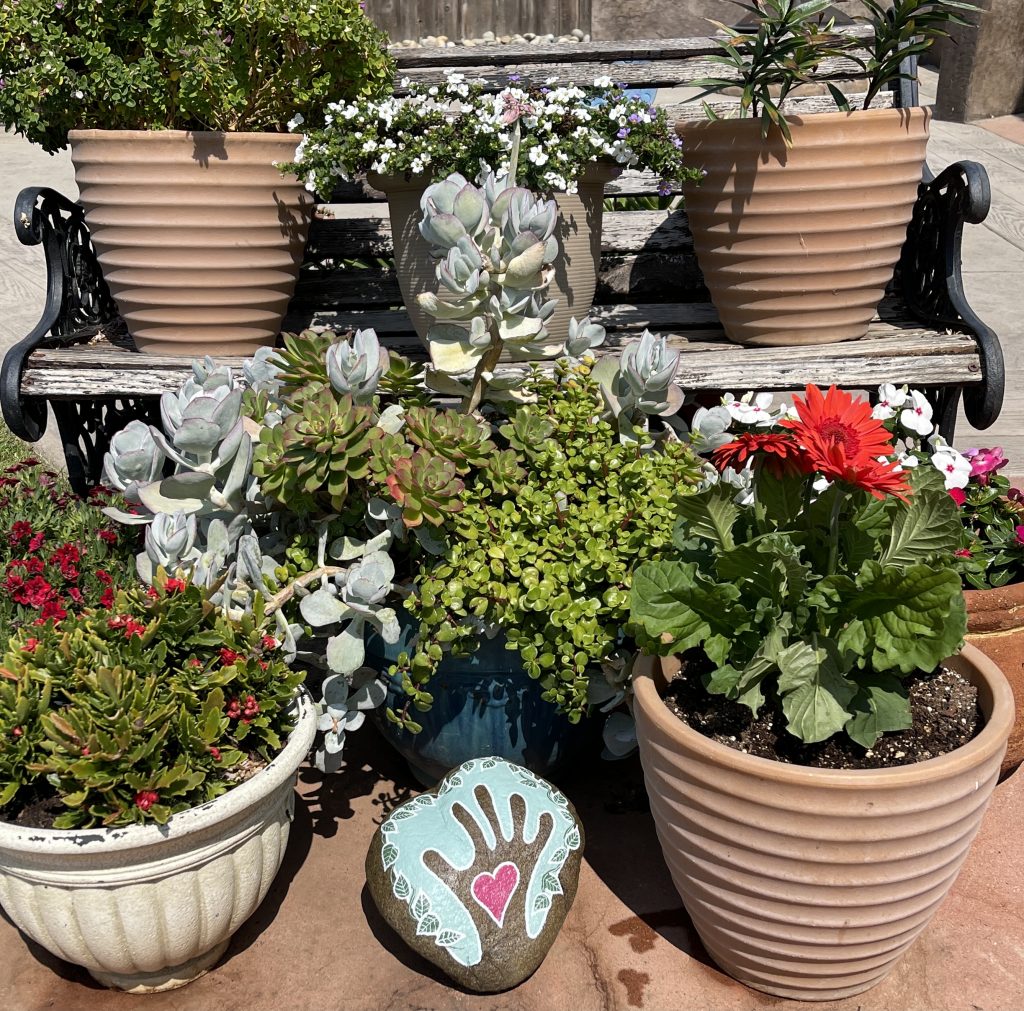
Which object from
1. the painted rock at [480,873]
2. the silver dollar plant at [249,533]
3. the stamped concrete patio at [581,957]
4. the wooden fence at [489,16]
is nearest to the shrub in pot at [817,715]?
the stamped concrete patio at [581,957]

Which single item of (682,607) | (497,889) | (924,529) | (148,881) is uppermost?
(924,529)

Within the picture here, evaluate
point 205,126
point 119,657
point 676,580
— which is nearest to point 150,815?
point 119,657

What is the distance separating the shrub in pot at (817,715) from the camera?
1496 millimetres

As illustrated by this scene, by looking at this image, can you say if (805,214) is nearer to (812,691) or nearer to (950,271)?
(950,271)

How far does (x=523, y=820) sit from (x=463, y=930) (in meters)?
0.22

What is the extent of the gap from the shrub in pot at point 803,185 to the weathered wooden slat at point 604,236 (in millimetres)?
442

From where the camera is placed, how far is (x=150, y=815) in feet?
5.22

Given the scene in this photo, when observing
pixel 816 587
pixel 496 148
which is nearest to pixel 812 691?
pixel 816 587

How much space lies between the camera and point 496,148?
2.29 m

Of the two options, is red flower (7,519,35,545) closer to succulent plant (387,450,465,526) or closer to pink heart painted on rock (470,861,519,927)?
succulent plant (387,450,465,526)

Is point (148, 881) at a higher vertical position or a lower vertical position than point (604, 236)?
lower

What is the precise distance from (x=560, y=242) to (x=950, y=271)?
1002mm

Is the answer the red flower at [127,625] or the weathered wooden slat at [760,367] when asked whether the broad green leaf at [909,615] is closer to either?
the weathered wooden slat at [760,367]

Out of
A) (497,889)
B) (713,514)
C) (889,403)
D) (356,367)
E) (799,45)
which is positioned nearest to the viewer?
(713,514)
